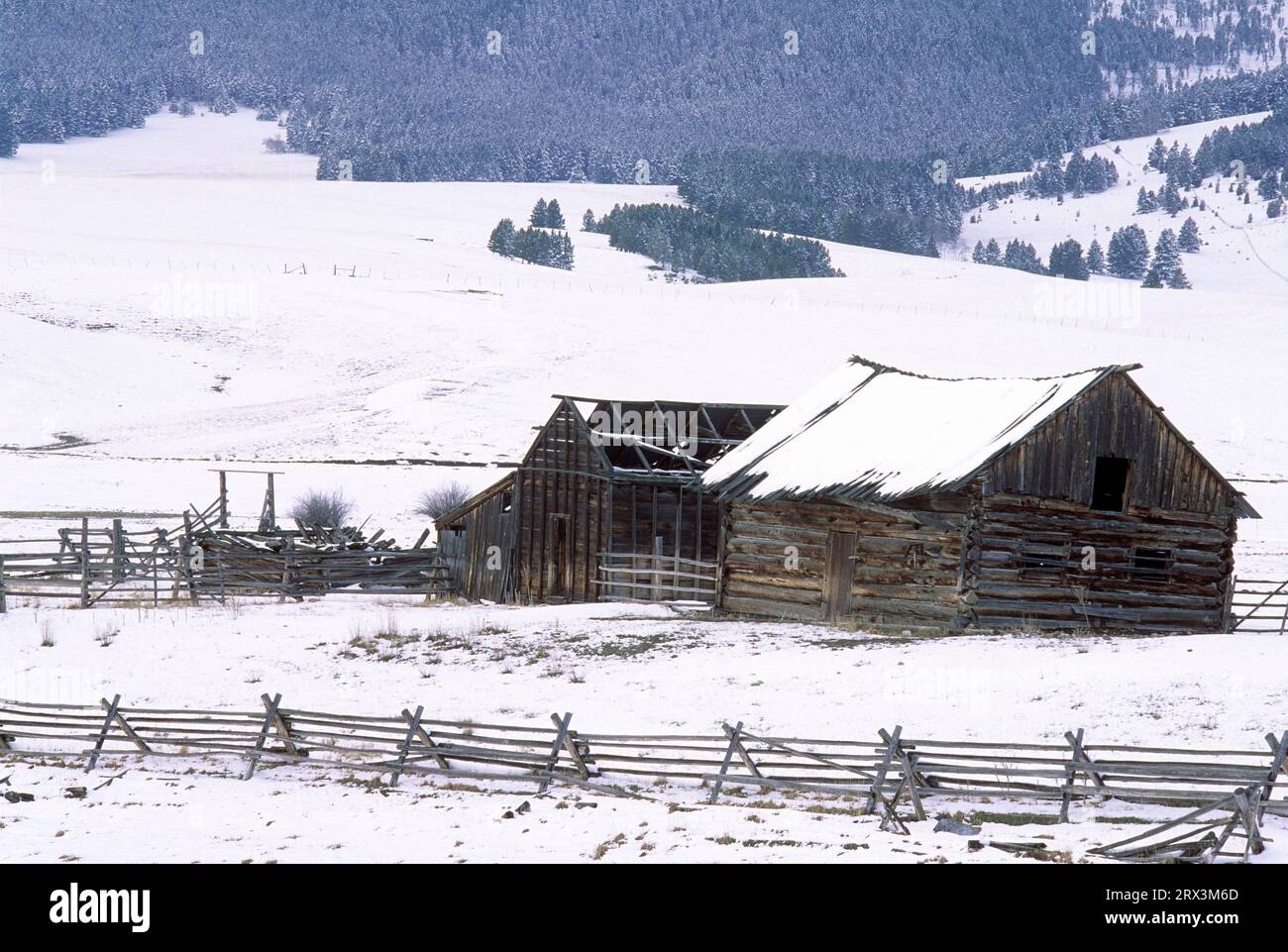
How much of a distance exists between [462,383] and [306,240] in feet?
208

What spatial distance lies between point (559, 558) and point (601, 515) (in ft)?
5.06

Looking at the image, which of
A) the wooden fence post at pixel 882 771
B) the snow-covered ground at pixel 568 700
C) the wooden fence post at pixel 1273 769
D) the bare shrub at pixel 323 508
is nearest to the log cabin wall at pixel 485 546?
the snow-covered ground at pixel 568 700

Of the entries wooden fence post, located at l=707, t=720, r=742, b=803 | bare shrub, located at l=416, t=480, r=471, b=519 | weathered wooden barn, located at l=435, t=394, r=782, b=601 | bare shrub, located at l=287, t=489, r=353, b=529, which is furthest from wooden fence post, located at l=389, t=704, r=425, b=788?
bare shrub, located at l=416, t=480, r=471, b=519

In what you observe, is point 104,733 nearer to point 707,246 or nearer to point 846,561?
point 846,561

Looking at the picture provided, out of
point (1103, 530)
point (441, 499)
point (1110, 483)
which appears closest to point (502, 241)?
point (441, 499)

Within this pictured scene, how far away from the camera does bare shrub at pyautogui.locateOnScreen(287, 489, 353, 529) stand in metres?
41.0

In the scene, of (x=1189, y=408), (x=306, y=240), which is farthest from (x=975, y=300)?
Result: (x=306, y=240)

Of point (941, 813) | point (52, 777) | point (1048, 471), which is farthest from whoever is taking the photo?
point (1048, 471)

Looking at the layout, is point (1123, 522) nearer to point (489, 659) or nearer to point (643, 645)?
point (643, 645)

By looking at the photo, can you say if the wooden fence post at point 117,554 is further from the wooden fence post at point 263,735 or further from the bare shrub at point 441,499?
the bare shrub at point 441,499

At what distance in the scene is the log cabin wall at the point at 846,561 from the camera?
1006 inches

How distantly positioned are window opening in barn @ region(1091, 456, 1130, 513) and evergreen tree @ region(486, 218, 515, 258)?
114062 mm
